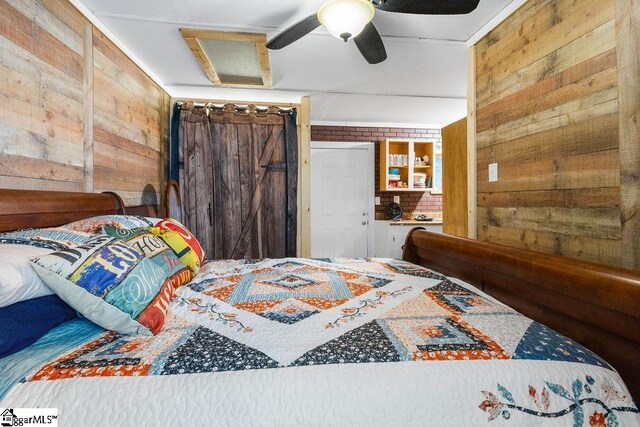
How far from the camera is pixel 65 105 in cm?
178

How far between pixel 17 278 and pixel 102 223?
2.11 ft

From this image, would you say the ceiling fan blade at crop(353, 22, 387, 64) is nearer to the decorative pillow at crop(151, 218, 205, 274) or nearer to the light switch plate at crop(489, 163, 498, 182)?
the light switch plate at crop(489, 163, 498, 182)

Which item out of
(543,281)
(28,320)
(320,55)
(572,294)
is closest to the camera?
(28,320)

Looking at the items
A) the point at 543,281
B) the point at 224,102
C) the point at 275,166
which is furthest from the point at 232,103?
the point at 543,281

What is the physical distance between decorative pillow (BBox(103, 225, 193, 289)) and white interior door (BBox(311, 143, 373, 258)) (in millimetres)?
3192

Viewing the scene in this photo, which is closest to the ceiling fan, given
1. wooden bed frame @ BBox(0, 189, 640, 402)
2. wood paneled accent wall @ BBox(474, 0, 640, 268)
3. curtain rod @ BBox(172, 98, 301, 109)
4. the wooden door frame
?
wood paneled accent wall @ BBox(474, 0, 640, 268)

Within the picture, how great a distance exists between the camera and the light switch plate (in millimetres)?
2105

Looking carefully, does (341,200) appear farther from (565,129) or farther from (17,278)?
(17,278)

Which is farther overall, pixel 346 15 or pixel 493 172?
pixel 493 172

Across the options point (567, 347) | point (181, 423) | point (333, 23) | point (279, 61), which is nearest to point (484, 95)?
point (333, 23)

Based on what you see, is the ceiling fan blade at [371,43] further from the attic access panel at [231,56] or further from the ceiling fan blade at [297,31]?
the attic access panel at [231,56]

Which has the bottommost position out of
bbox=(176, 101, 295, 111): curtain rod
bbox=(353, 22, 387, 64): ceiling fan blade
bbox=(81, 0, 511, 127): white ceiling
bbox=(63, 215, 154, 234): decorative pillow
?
bbox=(63, 215, 154, 234): decorative pillow

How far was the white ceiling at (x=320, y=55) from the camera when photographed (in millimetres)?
1971

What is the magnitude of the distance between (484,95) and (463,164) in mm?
814
